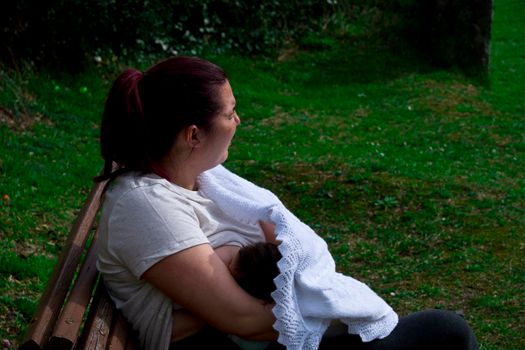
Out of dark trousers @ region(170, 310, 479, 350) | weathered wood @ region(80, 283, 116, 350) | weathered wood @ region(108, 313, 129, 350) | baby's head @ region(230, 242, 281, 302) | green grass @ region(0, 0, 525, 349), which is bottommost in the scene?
green grass @ region(0, 0, 525, 349)

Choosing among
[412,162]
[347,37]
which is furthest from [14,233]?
[347,37]

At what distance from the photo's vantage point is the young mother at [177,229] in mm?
2295

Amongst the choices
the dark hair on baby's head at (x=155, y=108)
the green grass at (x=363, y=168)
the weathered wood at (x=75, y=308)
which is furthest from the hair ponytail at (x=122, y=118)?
the green grass at (x=363, y=168)

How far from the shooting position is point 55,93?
9211 millimetres

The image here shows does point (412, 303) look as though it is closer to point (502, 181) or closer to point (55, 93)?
point (502, 181)

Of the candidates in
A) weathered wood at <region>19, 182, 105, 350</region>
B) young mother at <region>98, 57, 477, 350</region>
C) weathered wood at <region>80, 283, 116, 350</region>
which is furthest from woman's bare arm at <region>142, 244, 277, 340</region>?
weathered wood at <region>19, 182, 105, 350</region>

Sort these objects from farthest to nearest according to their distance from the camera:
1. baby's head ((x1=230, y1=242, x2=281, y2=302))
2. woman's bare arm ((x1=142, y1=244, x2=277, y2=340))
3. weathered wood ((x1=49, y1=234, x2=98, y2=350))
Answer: baby's head ((x1=230, y1=242, x2=281, y2=302)) → woman's bare arm ((x1=142, y1=244, x2=277, y2=340)) → weathered wood ((x1=49, y1=234, x2=98, y2=350))

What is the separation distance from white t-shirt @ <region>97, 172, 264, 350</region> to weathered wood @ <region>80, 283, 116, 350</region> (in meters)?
0.03

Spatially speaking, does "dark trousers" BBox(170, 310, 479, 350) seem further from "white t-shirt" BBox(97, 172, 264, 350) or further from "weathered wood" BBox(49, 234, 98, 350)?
"weathered wood" BBox(49, 234, 98, 350)

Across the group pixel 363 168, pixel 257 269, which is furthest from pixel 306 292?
pixel 363 168

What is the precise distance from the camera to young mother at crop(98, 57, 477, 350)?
229 cm

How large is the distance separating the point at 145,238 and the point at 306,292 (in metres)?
0.47

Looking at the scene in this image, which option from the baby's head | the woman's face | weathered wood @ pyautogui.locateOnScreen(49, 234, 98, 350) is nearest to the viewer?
weathered wood @ pyautogui.locateOnScreen(49, 234, 98, 350)

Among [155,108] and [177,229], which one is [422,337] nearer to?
[177,229]
